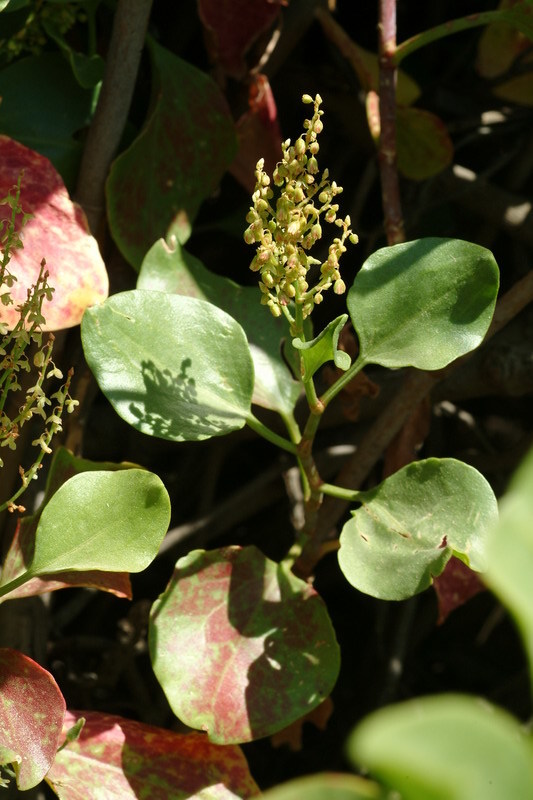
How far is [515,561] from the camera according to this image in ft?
0.62

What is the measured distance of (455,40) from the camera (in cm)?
97

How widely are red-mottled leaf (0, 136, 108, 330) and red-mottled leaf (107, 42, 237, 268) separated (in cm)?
5

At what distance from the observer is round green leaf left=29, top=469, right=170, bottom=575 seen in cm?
51

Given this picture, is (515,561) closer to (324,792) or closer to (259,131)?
(324,792)

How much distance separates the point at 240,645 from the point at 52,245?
28cm

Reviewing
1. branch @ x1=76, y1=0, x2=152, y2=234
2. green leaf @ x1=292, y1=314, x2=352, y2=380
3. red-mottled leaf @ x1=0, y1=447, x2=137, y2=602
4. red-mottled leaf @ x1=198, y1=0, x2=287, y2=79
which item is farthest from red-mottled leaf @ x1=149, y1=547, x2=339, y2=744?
red-mottled leaf @ x1=198, y1=0, x2=287, y2=79

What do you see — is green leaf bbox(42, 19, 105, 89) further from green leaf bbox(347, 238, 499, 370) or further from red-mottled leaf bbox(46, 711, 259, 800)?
red-mottled leaf bbox(46, 711, 259, 800)

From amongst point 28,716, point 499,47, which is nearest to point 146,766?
point 28,716

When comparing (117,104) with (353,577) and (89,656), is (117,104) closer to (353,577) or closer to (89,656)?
(353,577)

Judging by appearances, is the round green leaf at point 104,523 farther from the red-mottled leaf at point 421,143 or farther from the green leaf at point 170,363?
the red-mottled leaf at point 421,143

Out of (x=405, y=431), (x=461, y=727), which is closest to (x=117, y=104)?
(x=405, y=431)

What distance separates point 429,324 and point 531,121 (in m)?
0.49

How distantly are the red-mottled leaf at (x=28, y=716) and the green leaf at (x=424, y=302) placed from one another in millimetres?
265

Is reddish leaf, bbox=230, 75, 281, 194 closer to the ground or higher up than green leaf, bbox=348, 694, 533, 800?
closer to the ground
